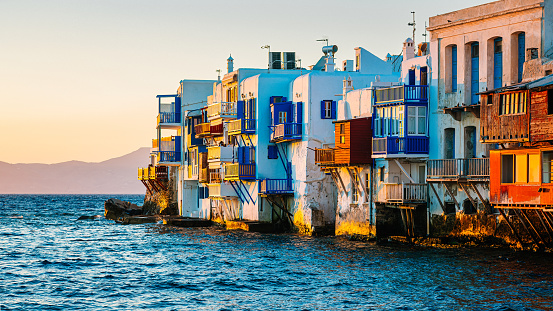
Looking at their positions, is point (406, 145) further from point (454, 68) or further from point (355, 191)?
point (355, 191)

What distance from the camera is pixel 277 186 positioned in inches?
2623

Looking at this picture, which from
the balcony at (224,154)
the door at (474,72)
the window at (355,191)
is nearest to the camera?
the door at (474,72)

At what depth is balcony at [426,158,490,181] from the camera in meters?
46.4

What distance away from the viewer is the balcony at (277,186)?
2616 inches

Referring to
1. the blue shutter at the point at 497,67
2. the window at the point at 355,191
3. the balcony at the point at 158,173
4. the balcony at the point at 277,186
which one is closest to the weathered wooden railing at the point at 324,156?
the window at the point at 355,191

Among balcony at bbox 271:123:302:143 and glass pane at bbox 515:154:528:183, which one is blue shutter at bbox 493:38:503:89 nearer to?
glass pane at bbox 515:154:528:183

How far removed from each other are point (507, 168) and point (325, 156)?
18.1 metres

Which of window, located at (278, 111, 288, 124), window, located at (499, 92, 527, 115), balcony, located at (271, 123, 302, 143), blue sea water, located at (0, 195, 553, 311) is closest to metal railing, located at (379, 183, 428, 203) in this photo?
blue sea water, located at (0, 195, 553, 311)

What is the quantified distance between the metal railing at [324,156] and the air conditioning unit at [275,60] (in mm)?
17873

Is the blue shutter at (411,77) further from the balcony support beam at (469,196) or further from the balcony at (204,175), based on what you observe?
the balcony at (204,175)

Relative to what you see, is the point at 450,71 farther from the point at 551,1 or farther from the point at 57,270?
the point at 57,270

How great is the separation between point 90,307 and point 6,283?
364 inches

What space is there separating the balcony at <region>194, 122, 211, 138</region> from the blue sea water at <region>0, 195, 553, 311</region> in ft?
56.4

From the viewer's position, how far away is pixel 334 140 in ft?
210
